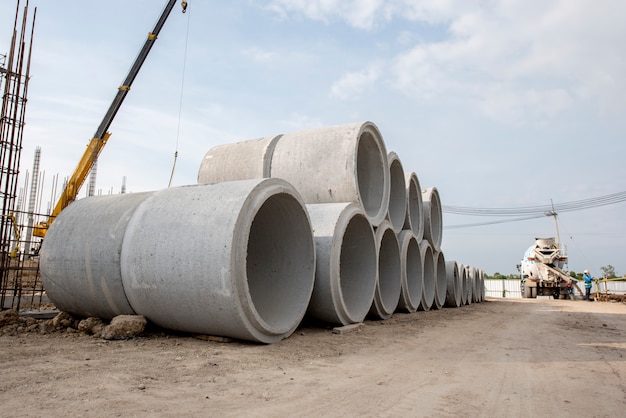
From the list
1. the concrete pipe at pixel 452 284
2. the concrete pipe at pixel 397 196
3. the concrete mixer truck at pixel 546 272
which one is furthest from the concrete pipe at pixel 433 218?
the concrete mixer truck at pixel 546 272

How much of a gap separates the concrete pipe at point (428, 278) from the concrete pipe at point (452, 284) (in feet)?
10.1

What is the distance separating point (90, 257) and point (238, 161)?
3.69m

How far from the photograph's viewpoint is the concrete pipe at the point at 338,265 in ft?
21.2

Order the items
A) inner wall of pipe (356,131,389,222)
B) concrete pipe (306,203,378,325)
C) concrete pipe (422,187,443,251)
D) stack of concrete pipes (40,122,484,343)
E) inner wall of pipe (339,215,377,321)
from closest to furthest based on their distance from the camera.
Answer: stack of concrete pipes (40,122,484,343) → concrete pipe (306,203,378,325) → inner wall of pipe (339,215,377,321) → inner wall of pipe (356,131,389,222) → concrete pipe (422,187,443,251)

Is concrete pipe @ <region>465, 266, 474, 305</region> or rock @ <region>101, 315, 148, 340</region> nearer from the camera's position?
rock @ <region>101, 315, 148, 340</region>

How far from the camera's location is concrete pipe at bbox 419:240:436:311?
1195cm

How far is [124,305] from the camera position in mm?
5512

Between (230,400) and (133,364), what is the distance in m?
1.41

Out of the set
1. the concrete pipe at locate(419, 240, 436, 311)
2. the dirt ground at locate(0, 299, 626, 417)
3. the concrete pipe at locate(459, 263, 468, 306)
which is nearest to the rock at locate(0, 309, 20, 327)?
the dirt ground at locate(0, 299, 626, 417)

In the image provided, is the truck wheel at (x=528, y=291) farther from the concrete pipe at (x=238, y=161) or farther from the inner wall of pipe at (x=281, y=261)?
the inner wall of pipe at (x=281, y=261)

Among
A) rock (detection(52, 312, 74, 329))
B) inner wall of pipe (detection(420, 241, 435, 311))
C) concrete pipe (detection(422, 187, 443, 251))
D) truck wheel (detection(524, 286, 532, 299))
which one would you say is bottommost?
truck wheel (detection(524, 286, 532, 299))

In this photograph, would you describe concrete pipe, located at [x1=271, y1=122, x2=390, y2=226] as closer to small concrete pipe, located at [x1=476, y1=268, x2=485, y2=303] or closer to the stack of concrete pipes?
the stack of concrete pipes

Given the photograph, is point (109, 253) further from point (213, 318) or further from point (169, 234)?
point (213, 318)

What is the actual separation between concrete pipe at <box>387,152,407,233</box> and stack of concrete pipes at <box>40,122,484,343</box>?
1.10 ft
